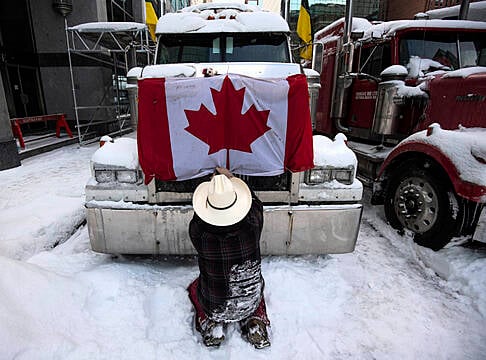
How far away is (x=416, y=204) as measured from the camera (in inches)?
150

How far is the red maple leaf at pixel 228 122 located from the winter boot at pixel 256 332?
1.43 metres

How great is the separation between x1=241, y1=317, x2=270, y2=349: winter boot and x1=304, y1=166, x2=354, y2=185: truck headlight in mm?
1328

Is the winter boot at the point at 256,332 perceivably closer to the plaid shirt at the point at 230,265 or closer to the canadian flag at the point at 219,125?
the plaid shirt at the point at 230,265

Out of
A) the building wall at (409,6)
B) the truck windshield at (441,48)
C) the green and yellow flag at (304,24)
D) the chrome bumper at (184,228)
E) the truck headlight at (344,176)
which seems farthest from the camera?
the building wall at (409,6)

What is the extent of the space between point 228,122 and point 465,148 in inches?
99.2

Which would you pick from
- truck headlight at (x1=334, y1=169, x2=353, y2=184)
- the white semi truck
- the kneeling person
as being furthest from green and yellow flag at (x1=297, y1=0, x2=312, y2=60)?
the kneeling person

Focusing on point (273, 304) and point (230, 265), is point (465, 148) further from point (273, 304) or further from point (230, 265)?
point (230, 265)

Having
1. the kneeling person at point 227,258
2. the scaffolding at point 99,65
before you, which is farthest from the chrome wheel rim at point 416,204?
the scaffolding at point 99,65

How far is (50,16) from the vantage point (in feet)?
36.2

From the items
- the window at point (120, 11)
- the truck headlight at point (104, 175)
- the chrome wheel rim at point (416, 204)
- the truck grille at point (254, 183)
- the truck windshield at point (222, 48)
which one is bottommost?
the chrome wheel rim at point (416, 204)

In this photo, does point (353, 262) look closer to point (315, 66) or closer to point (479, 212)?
point (479, 212)

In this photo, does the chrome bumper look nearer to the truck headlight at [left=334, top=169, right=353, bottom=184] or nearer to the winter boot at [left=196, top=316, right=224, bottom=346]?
the truck headlight at [left=334, top=169, right=353, bottom=184]

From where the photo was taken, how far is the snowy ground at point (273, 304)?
2.29m

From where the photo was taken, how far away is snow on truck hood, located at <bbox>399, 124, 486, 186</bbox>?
3049 millimetres
